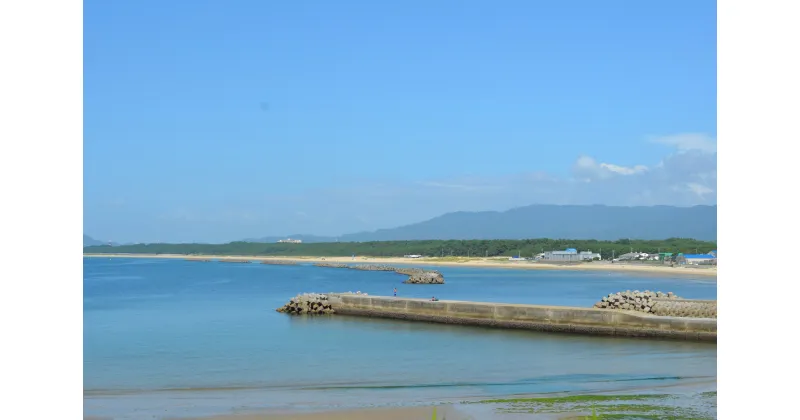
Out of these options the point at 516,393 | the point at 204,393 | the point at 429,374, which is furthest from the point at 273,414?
the point at 429,374

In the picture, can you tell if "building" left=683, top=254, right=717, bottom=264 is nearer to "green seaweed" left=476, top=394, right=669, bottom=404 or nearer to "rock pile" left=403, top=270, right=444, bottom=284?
"rock pile" left=403, top=270, right=444, bottom=284

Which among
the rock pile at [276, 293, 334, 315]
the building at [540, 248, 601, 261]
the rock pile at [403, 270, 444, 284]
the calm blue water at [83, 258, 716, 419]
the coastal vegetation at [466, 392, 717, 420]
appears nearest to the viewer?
the coastal vegetation at [466, 392, 717, 420]

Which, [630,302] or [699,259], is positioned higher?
[630,302]

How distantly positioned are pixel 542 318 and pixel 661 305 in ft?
13.3

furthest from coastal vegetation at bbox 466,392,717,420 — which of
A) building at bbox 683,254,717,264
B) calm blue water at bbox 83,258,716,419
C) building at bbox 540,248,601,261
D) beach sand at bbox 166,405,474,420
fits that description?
building at bbox 540,248,601,261

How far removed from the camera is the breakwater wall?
693 inches

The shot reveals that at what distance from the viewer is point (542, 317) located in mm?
20547

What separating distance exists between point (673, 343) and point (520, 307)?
5203mm

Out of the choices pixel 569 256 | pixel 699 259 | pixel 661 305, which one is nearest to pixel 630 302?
pixel 661 305

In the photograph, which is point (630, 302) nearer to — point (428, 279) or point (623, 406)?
point (623, 406)

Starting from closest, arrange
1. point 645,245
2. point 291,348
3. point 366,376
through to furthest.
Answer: point 366,376 → point 291,348 → point 645,245
